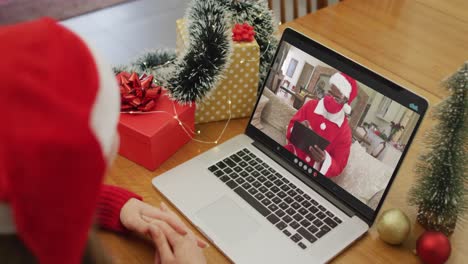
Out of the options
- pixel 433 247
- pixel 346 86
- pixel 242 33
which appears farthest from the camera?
pixel 242 33

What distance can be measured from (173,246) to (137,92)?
0.33 metres

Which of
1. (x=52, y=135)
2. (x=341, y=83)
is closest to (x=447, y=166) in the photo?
(x=341, y=83)

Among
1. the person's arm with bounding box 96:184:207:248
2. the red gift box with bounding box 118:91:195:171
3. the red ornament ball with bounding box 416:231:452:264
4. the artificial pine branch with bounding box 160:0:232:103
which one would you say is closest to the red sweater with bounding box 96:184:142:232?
the person's arm with bounding box 96:184:207:248

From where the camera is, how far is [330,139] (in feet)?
3.03

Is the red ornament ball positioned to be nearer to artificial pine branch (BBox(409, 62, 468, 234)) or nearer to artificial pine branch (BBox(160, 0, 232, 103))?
artificial pine branch (BBox(409, 62, 468, 234))

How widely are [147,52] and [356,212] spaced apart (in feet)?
1.94

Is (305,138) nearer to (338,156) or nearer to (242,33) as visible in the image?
(338,156)

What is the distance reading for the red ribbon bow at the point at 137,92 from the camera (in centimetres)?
98

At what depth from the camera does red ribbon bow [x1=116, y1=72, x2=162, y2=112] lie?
0.98 m

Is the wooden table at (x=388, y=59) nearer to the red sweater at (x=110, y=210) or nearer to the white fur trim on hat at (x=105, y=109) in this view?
the red sweater at (x=110, y=210)

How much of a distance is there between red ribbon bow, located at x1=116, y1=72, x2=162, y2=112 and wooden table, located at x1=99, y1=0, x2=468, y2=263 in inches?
4.5

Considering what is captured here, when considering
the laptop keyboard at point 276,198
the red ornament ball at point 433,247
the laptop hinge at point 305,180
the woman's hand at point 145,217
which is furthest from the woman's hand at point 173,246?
the red ornament ball at point 433,247

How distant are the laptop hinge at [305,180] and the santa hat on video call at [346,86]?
152 millimetres

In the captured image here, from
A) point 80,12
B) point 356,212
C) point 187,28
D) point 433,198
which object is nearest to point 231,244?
point 356,212
